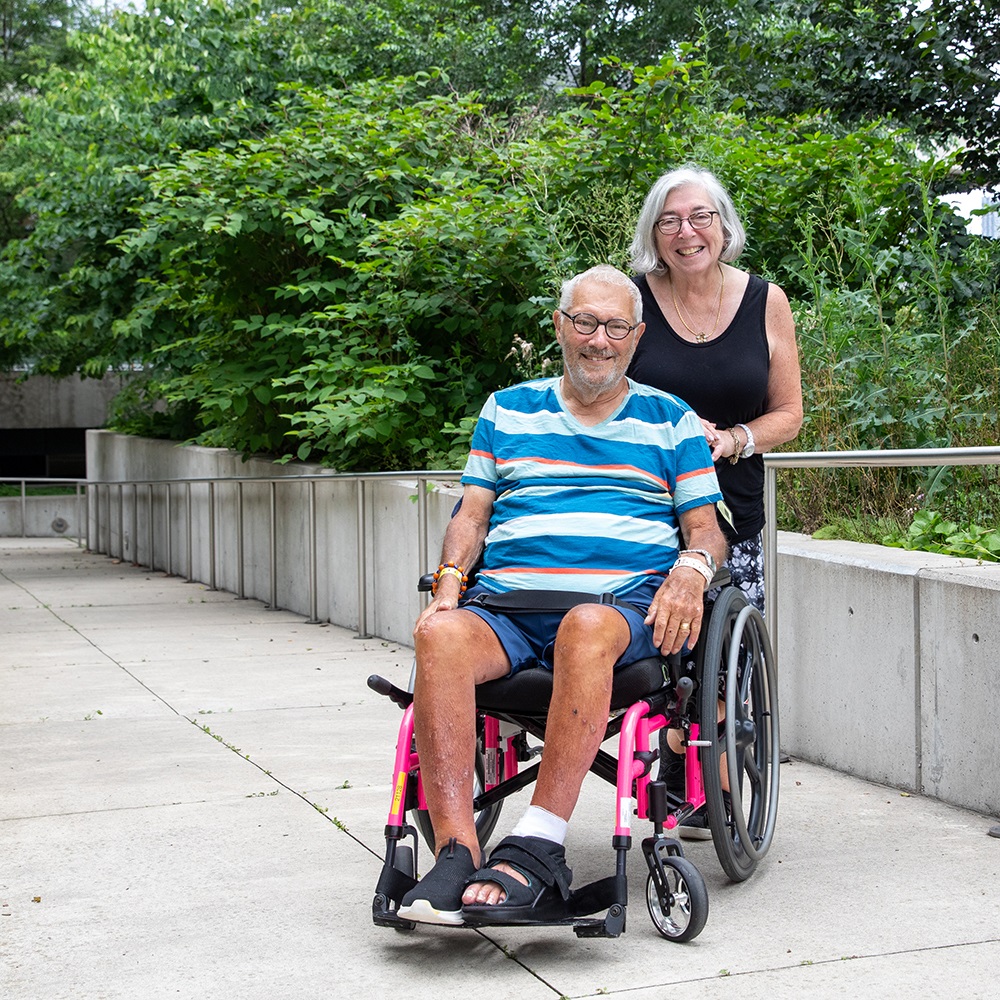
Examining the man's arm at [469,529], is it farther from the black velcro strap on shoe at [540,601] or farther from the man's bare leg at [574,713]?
the man's bare leg at [574,713]

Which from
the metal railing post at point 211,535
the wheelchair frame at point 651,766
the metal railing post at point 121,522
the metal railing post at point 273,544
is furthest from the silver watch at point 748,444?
the metal railing post at point 121,522

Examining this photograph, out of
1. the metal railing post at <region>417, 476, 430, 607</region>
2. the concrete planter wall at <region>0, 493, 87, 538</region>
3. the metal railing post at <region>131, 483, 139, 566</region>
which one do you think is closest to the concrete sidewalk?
the metal railing post at <region>417, 476, 430, 607</region>

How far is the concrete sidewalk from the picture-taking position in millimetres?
2664

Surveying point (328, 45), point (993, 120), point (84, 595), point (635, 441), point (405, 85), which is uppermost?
point (328, 45)

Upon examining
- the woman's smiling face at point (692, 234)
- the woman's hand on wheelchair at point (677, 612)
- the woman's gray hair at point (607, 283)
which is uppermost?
the woman's smiling face at point (692, 234)

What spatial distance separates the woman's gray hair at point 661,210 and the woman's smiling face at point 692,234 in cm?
1

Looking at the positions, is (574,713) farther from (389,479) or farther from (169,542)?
(169,542)

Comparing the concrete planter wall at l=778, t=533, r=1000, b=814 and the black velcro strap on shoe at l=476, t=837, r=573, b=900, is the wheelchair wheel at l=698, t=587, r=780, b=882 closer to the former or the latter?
the black velcro strap on shoe at l=476, t=837, r=573, b=900

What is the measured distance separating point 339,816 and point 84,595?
8.02m

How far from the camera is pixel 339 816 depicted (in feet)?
13.1

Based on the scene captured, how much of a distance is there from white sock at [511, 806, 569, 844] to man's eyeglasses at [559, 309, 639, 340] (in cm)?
105

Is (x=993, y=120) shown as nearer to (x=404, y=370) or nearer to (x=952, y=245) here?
(x=952, y=245)

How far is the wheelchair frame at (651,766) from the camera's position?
2779 millimetres

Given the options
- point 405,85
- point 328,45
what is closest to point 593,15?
point 328,45
